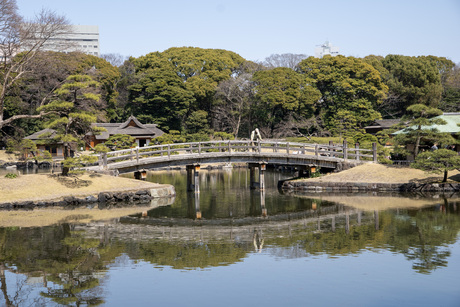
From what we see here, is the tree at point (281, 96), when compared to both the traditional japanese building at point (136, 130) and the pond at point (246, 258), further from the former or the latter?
the pond at point (246, 258)

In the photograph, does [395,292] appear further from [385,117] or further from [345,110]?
[385,117]

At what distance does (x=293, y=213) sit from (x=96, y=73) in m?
44.8

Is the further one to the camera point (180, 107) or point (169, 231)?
point (180, 107)

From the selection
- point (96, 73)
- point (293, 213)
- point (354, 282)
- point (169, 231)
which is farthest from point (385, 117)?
point (354, 282)

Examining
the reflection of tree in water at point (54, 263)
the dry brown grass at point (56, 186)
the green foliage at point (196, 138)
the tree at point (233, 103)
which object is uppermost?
the tree at point (233, 103)

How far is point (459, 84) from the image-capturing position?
64.0 m

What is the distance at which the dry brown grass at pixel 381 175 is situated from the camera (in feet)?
96.9

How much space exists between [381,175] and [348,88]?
2568cm

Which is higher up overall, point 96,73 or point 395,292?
point 96,73

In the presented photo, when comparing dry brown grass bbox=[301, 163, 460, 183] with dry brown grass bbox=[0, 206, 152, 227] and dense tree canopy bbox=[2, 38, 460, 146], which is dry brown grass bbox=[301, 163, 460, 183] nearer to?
dry brown grass bbox=[0, 206, 152, 227]

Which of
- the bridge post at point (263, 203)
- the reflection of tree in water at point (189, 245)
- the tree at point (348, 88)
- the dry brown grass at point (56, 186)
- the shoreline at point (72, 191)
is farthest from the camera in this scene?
the tree at point (348, 88)

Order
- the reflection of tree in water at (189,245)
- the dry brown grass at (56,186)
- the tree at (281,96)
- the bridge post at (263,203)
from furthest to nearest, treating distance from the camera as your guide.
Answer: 1. the tree at (281,96)
2. the dry brown grass at (56,186)
3. the bridge post at (263,203)
4. the reflection of tree in water at (189,245)

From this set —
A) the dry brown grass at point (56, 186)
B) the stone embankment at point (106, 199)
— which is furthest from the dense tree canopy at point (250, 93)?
the stone embankment at point (106, 199)

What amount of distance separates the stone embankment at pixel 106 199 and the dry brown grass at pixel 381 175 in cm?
969
